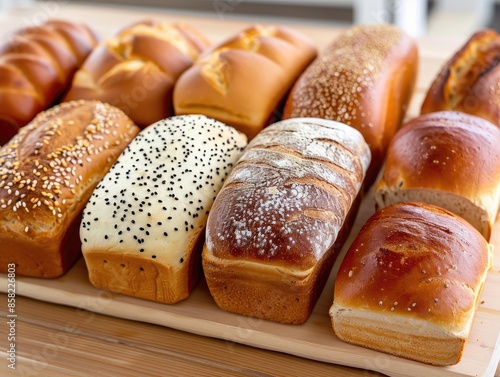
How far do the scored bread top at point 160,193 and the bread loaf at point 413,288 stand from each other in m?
0.49

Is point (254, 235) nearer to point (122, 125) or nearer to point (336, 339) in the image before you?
point (336, 339)

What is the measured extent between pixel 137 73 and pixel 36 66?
0.44 metres

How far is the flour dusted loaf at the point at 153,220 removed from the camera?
6.45 ft

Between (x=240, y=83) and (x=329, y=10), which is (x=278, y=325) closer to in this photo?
(x=240, y=83)

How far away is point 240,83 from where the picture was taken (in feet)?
8.34

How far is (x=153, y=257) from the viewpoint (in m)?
1.95

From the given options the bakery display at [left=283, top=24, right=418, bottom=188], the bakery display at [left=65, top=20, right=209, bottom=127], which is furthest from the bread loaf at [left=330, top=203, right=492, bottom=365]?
the bakery display at [left=65, top=20, right=209, bottom=127]

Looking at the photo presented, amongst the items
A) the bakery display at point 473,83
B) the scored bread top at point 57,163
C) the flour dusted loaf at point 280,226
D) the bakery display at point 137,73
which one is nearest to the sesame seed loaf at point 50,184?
the scored bread top at point 57,163

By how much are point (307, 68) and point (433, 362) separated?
138cm

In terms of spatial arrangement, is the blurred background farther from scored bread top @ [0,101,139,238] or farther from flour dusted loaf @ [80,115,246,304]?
flour dusted loaf @ [80,115,246,304]

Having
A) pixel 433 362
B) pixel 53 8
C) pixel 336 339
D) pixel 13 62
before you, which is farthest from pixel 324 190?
pixel 53 8

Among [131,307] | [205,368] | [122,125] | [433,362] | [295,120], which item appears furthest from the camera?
[122,125]

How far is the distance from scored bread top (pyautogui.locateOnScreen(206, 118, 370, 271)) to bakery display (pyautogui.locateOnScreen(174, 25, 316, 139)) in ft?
1.24

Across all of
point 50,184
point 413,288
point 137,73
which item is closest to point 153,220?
point 50,184
